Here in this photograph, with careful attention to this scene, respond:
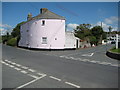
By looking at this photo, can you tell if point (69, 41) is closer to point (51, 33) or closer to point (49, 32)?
point (51, 33)

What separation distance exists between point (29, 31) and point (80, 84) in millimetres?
26044

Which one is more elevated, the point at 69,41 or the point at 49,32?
the point at 49,32

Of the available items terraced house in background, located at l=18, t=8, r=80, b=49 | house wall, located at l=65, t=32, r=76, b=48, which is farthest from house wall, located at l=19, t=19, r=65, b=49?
house wall, located at l=65, t=32, r=76, b=48

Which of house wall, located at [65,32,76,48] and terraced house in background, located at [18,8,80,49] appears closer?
terraced house in background, located at [18,8,80,49]

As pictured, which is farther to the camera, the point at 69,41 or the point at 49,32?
the point at 69,41

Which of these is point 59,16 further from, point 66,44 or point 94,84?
point 94,84

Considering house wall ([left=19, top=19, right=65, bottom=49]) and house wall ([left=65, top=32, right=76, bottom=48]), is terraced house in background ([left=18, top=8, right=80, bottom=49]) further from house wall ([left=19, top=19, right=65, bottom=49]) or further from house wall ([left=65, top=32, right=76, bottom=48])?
house wall ([left=65, top=32, right=76, bottom=48])

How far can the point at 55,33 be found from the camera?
2780cm

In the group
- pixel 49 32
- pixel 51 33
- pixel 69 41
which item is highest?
pixel 49 32

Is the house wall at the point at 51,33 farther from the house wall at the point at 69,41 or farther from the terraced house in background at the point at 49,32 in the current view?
the house wall at the point at 69,41

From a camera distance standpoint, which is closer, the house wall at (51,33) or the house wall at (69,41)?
the house wall at (51,33)

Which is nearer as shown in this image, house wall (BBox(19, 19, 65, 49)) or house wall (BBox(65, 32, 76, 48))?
house wall (BBox(19, 19, 65, 49))

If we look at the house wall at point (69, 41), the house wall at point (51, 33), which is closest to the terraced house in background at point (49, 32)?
the house wall at point (51, 33)

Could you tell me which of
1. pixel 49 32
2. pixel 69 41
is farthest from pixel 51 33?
pixel 69 41
